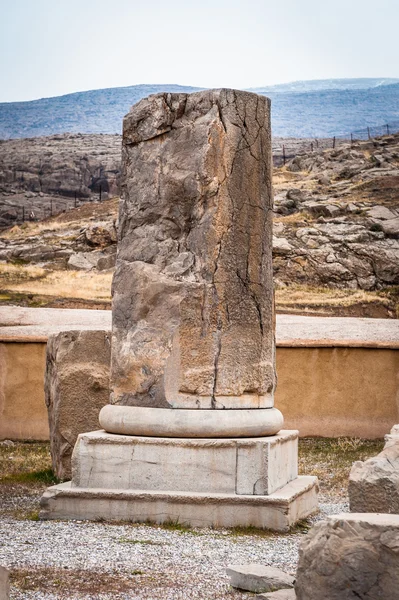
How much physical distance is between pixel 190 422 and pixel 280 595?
2.87m

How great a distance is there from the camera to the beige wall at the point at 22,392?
14.6m

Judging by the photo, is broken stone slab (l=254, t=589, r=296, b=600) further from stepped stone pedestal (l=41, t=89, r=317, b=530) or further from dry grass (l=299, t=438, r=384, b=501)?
dry grass (l=299, t=438, r=384, b=501)

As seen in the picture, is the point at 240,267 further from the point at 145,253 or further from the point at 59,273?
the point at 59,273

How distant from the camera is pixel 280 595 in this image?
15.7ft

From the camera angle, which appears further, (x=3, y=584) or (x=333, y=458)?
(x=333, y=458)

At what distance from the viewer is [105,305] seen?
3156 cm

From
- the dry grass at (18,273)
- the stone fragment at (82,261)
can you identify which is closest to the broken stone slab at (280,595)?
the dry grass at (18,273)

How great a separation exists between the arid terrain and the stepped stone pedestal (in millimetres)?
23579

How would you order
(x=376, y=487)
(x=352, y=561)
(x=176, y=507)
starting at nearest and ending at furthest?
(x=352, y=561)
(x=376, y=487)
(x=176, y=507)

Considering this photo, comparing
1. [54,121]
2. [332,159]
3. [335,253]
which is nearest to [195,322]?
[335,253]

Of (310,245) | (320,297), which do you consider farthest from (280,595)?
(310,245)

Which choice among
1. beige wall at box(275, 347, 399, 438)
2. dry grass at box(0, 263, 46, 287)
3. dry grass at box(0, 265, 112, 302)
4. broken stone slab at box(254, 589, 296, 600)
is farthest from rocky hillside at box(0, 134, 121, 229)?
broken stone slab at box(254, 589, 296, 600)

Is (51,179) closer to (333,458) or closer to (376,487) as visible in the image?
(333,458)

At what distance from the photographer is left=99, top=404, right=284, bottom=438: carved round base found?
7574 millimetres
